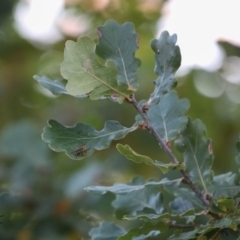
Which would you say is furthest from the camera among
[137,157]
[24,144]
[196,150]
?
[24,144]

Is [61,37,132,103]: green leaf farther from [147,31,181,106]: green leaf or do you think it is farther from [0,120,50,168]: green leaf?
[0,120,50,168]: green leaf

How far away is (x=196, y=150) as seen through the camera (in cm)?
84

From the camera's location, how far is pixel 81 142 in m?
0.77

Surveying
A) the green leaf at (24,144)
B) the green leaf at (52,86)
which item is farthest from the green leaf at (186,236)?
the green leaf at (24,144)

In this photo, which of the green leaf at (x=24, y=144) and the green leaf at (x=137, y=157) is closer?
the green leaf at (x=137, y=157)

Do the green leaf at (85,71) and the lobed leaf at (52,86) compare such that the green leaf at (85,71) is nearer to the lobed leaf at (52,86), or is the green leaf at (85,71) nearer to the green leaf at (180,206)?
the lobed leaf at (52,86)

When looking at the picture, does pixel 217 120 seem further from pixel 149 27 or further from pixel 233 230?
pixel 233 230

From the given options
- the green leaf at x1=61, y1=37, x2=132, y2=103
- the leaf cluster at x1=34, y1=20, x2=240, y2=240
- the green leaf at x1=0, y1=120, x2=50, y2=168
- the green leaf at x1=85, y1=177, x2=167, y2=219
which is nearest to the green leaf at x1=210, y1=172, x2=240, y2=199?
the leaf cluster at x1=34, y1=20, x2=240, y2=240

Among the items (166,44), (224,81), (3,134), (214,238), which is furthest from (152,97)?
(224,81)

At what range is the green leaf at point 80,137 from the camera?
76 centimetres

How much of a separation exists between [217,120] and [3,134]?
0.80 meters

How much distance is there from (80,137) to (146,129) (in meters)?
0.09

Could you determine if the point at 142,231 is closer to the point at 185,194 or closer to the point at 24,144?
the point at 185,194

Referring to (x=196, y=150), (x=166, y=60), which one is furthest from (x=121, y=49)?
(x=196, y=150)
